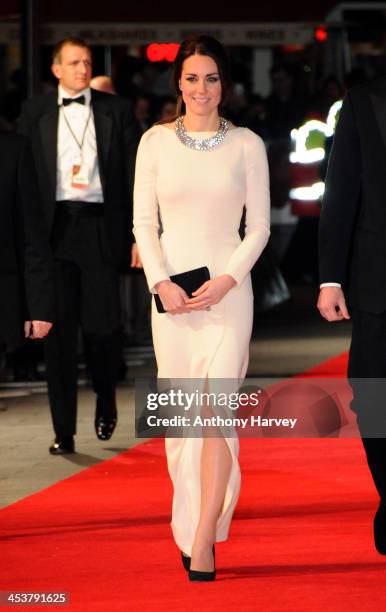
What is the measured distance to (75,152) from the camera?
29.7 ft

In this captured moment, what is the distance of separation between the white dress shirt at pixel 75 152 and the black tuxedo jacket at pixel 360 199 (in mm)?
3065

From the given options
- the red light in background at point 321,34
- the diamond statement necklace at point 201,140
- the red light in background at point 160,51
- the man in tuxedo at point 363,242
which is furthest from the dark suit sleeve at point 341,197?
the red light in background at point 160,51

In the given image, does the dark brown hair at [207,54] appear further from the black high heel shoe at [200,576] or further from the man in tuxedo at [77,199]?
the man in tuxedo at [77,199]

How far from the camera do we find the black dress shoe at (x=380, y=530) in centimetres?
624

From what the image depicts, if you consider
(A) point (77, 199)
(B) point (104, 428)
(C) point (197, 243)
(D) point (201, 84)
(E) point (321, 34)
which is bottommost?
(B) point (104, 428)

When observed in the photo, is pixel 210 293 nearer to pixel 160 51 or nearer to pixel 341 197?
pixel 341 197

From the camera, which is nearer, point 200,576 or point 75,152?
point 200,576

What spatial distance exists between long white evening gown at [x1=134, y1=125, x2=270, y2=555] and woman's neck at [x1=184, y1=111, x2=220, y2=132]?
0.03 metres

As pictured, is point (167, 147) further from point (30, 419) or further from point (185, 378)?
point (30, 419)

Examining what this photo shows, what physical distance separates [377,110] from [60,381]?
135 inches

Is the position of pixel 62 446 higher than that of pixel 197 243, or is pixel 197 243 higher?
pixel 197 243

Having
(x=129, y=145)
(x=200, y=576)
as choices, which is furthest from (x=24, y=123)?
(x=200, y=576)

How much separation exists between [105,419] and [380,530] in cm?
341

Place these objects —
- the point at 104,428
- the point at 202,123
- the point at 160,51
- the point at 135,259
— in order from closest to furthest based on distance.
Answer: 1. the point at 202,123
2. the point at 135,259
3. the point at 104,428
4. the point at 160,51
